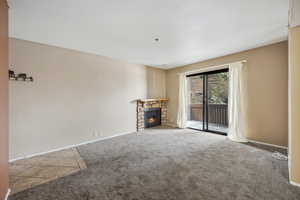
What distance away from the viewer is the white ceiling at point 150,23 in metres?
1.85

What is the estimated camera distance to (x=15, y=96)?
272 cm

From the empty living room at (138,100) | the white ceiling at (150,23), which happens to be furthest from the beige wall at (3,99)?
the white ceiling at (150,23)

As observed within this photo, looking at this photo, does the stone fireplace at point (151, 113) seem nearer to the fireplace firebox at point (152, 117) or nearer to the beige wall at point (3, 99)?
the fireplace firebox at point (152, 117)

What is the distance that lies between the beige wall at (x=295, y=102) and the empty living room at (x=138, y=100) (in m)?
0.01

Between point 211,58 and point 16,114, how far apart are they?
523cm

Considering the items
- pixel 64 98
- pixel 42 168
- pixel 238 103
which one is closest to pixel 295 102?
pixel 238 103

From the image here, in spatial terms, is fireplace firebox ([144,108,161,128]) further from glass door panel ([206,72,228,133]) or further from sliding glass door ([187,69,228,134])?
glass door panel ([206,72,228,133])

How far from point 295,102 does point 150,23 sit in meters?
2.42

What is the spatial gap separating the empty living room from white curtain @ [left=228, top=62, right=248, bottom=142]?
3 cm

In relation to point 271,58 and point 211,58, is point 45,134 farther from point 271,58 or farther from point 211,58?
point 271,58

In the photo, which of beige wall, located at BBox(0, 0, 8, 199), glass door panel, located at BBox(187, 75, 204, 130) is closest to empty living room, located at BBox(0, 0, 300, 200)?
beige wall, located at BBox(0, 0, 8, 199)

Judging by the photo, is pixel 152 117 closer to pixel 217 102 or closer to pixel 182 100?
pixel 182 100

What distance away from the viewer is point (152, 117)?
5.58 meters

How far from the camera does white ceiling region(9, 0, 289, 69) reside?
185cm
